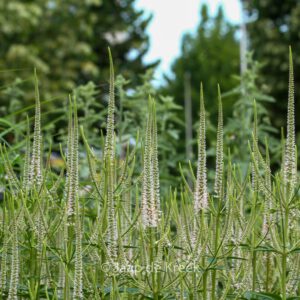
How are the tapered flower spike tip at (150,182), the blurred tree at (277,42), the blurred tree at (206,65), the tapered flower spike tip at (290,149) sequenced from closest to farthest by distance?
the tapered flower spike tip at (150,182) → the tapered flower spike tip at (290,149) → the blurred tree at (277,42) → the blurred tree at (206,65)

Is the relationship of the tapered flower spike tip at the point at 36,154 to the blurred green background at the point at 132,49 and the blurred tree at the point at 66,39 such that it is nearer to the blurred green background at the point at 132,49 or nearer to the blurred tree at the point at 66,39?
the blurred green background at the point at 132,49

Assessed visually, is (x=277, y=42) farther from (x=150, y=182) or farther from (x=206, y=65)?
(x=150, y=182)

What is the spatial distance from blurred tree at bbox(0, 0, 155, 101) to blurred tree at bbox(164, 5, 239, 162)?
2.39 metres

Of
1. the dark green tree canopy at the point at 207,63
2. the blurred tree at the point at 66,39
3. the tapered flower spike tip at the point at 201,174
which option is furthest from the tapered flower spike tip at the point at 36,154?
the dark green tree canopy at the point at 207,63

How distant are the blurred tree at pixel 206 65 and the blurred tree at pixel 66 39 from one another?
7.83 feet

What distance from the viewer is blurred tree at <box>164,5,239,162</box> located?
2975cm

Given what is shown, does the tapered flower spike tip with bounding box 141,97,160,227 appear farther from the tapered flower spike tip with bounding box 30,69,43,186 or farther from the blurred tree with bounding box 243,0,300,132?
the blurred tree with bounding box 243,0,300,132

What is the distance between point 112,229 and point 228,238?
47 centimetres

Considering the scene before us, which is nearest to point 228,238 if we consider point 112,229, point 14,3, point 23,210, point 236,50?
point 112,229

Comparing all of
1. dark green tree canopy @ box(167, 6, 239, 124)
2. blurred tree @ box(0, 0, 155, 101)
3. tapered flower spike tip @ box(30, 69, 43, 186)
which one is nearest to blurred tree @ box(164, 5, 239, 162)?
dark green tree canopy @ box(167, 6, 239, 124)

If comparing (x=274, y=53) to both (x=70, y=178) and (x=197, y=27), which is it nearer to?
(x=197, y=27)

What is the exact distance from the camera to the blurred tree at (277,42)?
28.0 metres

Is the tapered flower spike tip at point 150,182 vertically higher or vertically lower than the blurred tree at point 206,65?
lower

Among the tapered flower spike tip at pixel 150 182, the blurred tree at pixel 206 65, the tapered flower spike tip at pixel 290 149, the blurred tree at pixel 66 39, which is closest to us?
the tapered flower spike tip at pixel 150 182
